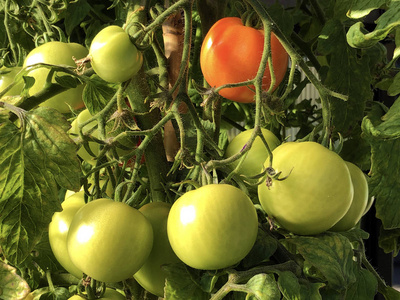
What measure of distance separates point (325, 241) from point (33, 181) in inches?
11.3

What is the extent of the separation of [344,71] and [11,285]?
511 millimetres

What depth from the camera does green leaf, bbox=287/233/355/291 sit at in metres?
0.47

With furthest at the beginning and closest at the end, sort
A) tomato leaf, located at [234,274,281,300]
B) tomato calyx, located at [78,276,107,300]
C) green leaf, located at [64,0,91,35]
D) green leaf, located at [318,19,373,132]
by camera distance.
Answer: green leaf, located at [64,0,91,35], green leaf, located at [318,19,373,132], tomato calyx, located at [78,276,107,300], tomato leaf, located at [234,274,281,300]

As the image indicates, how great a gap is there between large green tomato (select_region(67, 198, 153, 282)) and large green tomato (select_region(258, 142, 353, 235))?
127mm

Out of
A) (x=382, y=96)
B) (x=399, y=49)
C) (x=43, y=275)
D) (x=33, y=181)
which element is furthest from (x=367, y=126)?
(x=382, y=96)

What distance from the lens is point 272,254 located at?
1.61ft

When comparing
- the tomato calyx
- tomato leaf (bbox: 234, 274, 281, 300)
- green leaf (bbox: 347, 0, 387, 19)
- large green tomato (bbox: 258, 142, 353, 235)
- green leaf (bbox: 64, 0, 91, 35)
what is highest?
green leaf (bbox: 347, 0, 387, 19)

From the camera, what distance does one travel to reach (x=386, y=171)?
533 mm

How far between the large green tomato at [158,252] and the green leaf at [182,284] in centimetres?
2

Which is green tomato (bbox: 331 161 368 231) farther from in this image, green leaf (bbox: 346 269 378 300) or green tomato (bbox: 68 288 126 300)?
green tomato (bbox: 68 288 126 300)

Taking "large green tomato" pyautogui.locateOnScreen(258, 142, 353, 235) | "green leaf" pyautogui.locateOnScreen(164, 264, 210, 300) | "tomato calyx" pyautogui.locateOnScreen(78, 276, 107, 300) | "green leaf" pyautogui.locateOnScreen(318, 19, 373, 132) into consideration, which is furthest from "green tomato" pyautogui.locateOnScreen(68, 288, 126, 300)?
"green leaf" pyautogui.locateOnScreen(318, 19, 373, 132)

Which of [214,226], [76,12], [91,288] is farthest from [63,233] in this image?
[76,12]

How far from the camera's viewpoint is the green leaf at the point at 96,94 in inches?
22.0

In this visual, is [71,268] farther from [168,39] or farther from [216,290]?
[168,39]
